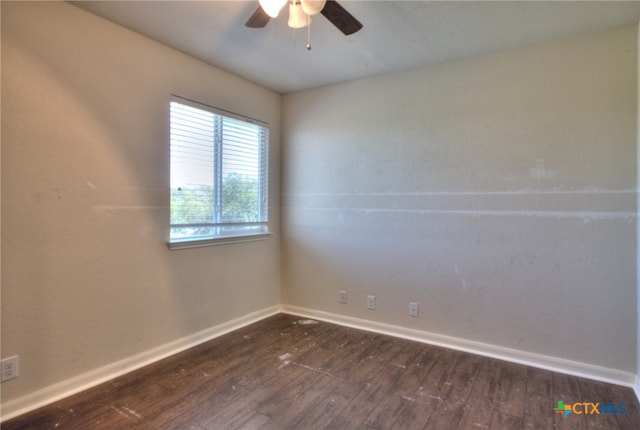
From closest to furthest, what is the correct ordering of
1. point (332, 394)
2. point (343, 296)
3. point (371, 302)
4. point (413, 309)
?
point (332, 394), point (413, 309), point (371, 302), point (343, 296)

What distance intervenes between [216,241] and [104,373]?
1.24 metres

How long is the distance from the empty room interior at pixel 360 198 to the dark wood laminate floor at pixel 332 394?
29 millimetres

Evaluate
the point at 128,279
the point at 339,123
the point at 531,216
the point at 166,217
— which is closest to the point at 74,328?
the point at 128,279

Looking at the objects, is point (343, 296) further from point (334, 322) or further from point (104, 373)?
point (104, 373)

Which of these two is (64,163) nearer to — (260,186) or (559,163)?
(260,186)

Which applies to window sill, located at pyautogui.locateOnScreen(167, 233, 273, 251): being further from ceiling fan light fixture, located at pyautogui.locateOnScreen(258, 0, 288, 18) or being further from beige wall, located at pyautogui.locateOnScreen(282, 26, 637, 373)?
ceiling fan light fixture, located at pyautogui.locateOnScreen(258, 0, 288, 18)

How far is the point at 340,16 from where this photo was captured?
5.80 feet

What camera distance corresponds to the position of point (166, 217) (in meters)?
2.65

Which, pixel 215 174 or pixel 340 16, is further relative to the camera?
pixel 215 174

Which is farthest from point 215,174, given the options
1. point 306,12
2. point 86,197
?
point 306,12

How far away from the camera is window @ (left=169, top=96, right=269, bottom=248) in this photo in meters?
2.76

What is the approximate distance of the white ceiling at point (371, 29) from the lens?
6.82ft

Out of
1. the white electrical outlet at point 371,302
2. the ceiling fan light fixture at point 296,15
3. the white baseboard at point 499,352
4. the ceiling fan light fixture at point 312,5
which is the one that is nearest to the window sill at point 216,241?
the white baseboard at point 499,352

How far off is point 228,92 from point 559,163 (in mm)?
2760
